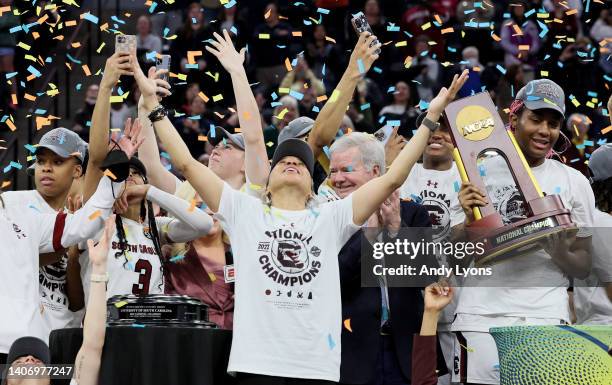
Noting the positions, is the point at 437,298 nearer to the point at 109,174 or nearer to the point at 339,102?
the point at 339,102

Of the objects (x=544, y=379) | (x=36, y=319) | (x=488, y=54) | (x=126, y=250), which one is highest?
(x=488, y=54)

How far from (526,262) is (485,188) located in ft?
1.43

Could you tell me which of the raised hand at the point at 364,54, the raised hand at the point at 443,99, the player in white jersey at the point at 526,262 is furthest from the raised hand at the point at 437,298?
the raised hand at the point at 364,54

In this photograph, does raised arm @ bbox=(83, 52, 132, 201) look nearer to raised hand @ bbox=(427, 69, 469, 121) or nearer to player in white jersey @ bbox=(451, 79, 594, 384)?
raised hand @ bbox=(427, 69, 469, 121)

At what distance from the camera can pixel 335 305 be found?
18.2ft

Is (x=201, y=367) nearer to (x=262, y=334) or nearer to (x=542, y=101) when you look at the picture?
(x=262, y=334)

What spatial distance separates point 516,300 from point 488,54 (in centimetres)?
817

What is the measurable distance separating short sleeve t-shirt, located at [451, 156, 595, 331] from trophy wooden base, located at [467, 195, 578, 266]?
171 millimetres

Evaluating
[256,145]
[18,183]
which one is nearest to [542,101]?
[256,145]

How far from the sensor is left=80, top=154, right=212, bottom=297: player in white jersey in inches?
243

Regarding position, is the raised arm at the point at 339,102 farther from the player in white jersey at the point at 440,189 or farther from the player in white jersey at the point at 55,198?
the player in white jersey at the point at 55,198

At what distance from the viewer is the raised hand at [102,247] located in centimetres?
554

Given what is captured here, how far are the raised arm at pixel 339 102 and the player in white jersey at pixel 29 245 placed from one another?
1224 millimetres

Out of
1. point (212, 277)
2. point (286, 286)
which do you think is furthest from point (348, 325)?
point (212, 277)
